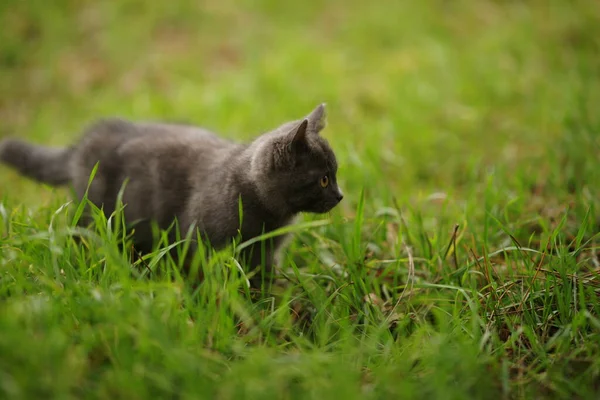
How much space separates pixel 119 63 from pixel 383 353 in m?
5.44

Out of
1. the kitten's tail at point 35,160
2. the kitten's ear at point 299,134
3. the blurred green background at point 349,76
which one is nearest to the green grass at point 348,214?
the blurred green background at point 349,76

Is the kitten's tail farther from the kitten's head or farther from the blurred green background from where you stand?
the kitten's head

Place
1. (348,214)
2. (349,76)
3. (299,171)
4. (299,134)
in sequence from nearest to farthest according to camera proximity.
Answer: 1. (299,134)
2. (299,171)
3. (348,214)
4. (349,76)

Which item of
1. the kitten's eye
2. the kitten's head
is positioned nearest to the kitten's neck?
the kitten's head

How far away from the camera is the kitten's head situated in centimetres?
261

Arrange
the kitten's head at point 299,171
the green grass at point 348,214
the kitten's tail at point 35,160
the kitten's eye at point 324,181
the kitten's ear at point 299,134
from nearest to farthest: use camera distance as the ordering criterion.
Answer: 1. the green grass at point 348,214
2. the kitten's ear at point 299,134
3. the kitten's head at point 299,171
4. the kitten's eye at point 324,181
5. the kitten's tail at point 35,160

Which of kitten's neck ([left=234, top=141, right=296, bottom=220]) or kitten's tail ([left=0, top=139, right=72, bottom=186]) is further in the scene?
kitten's tail ([left=0, top=139, right=72, bottom=186])

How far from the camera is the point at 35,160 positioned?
3.43 meters

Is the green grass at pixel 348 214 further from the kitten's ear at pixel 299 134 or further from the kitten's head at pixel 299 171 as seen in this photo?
the kitten's ear at pixel 299 134

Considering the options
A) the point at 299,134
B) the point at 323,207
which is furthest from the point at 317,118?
the point at 323,207

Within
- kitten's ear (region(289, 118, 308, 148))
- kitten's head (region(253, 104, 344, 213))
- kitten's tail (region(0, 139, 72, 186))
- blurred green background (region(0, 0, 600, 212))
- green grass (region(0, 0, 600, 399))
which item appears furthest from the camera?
blurred green background (region(0, 0, 600, 212))

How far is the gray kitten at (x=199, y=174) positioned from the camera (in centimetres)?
268

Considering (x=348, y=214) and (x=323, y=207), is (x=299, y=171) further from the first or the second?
(x=348, y=214)

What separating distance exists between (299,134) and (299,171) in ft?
0.77
